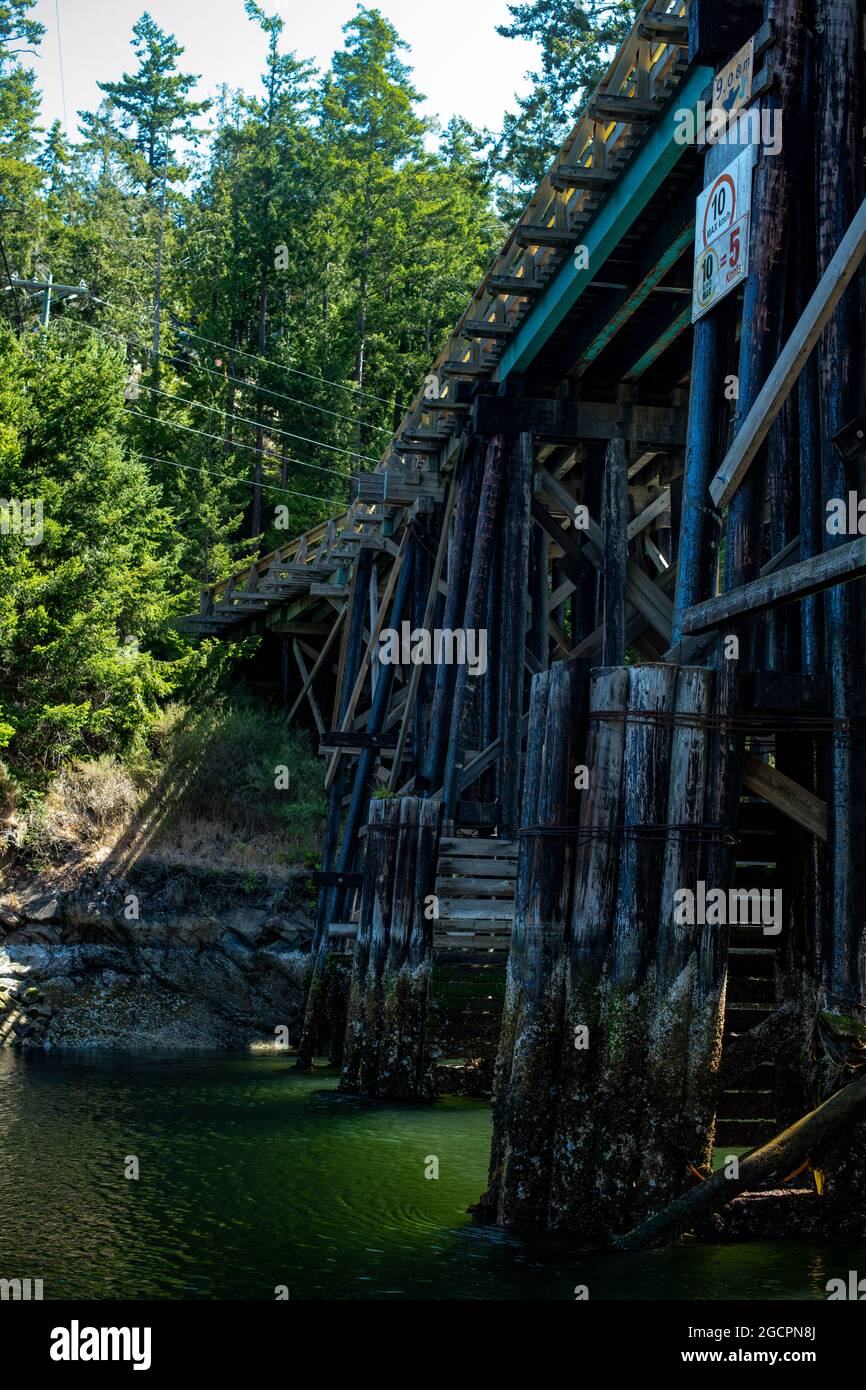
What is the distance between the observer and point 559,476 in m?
18.1

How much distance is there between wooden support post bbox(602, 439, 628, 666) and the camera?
533 inches

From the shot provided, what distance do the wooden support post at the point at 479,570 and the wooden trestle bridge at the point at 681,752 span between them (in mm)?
50

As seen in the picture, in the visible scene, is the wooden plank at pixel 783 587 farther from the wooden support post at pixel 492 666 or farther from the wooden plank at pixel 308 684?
the wooden plank at pixel 308 684

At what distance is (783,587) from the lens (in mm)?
7211

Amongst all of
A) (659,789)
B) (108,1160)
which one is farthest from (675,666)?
(108,1160)

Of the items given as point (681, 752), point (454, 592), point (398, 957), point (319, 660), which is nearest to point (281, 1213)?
point (681, 752)

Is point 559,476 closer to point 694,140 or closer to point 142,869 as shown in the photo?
point 694,140

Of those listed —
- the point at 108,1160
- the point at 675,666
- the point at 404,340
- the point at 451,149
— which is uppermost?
the point at 451,149

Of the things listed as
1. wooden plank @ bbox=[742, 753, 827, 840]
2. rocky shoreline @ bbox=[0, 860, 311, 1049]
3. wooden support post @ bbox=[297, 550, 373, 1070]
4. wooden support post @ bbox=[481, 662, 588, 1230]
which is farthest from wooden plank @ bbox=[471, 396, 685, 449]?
rocky shoreline @ bbox=[0, 860, 311, 1049]

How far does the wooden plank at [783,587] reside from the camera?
6465 millimetres

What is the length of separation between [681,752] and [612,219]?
251 inches

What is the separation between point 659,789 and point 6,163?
146 ft

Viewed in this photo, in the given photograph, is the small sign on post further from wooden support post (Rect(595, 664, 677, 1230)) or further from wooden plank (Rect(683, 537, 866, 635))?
wooden support post (Rect(595, 664, 677, 1230))
